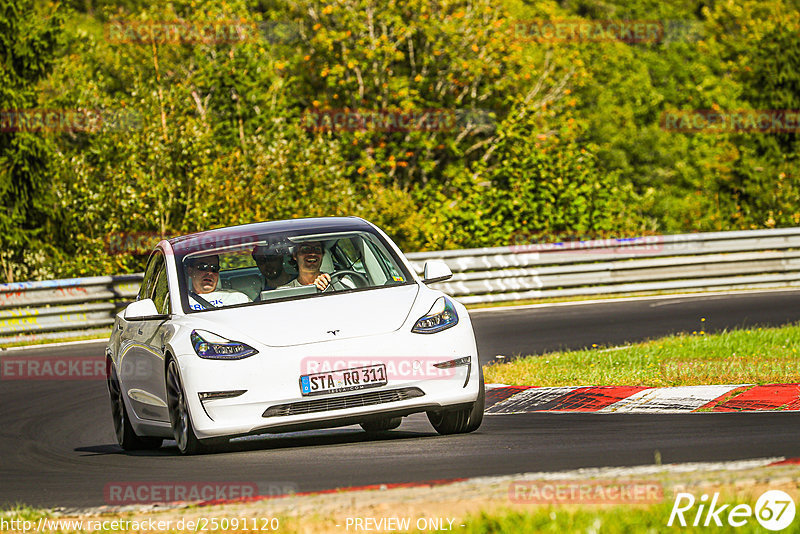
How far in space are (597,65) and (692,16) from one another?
17.3 meters

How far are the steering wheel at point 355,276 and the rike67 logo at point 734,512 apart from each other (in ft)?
13.2

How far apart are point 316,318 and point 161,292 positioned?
174 centimetres

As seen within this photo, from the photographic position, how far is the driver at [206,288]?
8.52m

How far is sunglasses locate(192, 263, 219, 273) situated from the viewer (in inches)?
345

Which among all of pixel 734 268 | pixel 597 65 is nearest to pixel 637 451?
pixel 734 268

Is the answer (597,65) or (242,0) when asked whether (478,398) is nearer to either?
(242,0)
